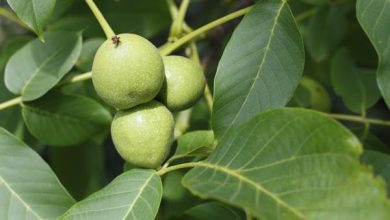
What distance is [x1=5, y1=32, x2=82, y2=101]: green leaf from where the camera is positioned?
4.57 feet

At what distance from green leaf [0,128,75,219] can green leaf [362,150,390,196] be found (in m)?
0.57

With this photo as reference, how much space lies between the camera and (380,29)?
3.79 feet

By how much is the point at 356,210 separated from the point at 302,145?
0.45 feet

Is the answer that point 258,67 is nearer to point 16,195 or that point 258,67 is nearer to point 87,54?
point 16,195

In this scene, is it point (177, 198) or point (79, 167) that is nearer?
point (177, 198)

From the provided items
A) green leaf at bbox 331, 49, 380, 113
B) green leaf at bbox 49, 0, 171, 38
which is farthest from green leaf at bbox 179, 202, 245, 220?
green leaf at bbox 49, 0, 171, 38

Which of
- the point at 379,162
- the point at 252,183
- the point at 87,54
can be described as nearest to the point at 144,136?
the point at 252,183

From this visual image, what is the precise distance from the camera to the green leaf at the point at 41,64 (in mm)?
1394

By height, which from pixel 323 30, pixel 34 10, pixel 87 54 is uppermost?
pixel 34 10

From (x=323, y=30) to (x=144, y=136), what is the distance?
91 centimetres

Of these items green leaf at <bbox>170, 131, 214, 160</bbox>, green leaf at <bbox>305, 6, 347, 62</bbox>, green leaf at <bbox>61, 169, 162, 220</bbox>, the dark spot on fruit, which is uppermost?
the dark spot on fruit

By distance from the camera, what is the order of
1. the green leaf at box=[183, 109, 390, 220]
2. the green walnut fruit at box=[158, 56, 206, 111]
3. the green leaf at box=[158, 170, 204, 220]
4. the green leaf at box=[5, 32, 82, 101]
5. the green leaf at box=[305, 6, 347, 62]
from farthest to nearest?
the green leaf at box=[305, 6, 347, 62] < the green leaf at box=[158, 170, 204, 220] < the green leaf at box=[5, 32, 82, 101] < the green walnut fruit at box=[158, 56, 206, 111] < the green leaf at box=[183, 109, 390, 220]

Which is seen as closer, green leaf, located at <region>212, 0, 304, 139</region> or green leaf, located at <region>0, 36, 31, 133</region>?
green leaf, located at <region>212, 0, 304, 139</region>

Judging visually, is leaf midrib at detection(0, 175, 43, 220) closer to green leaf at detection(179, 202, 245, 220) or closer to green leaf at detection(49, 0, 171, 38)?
green leaf at detection(179, 202, 245, 220)
